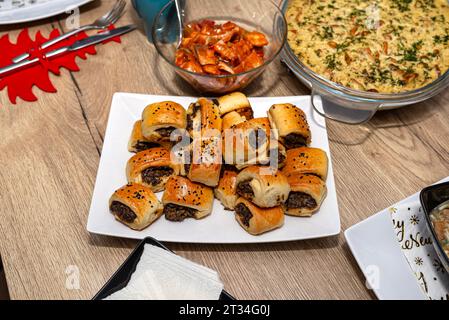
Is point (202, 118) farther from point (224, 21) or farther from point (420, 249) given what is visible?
point (420, 249)

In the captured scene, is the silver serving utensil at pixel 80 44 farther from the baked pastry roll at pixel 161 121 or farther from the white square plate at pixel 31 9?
the baked pastry roll at pixel 161 121

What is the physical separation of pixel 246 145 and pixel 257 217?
0.19 m

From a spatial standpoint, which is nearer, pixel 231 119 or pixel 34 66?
pixel 231 119

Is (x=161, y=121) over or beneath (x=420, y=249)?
over

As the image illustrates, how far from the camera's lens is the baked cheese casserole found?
1.43 metres

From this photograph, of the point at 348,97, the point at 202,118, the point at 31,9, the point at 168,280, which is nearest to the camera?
the point at 168,280

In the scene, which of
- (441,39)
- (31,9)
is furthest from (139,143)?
(441,39)

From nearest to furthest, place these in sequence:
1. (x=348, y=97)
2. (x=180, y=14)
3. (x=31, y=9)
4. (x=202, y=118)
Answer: (x=202, y=118) → (x=348, y=97) → (x=180, y=14) → (x=31, y=9)

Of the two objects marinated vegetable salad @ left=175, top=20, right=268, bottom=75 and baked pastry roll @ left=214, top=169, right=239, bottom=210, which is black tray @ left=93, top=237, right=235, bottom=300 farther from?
marinated vegetable salad @ left=175, top=20, right=268, bottom=75

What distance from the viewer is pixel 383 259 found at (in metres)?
1.08

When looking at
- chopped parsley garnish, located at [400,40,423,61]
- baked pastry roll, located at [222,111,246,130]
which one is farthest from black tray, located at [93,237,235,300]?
chopped parsley garnish, located at [400,40,423,61]

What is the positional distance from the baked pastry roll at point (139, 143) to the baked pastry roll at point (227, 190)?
20 cm
